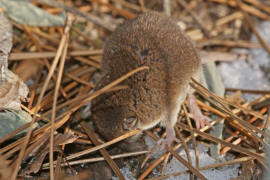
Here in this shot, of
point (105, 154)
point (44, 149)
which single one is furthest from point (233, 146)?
point (44, 149)

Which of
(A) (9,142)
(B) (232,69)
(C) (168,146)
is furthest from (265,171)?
(A) (9,142)

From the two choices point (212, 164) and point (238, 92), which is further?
point (238, 92)

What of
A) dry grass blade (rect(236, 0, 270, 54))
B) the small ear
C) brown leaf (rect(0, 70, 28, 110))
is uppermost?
dry grass blade (rect(236, 0, 270, 54))

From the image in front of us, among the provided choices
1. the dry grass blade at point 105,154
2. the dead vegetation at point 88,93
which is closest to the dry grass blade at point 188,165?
the dead vegetation at point 88,93

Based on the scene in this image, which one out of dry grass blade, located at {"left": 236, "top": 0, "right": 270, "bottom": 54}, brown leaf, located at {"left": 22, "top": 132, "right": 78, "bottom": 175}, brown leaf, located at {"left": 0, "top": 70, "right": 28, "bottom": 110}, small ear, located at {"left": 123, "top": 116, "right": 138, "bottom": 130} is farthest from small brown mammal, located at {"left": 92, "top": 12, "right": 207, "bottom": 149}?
dry grass blade, located at {"left": 236, "top": 0, "right": 270, "bottom": 54}

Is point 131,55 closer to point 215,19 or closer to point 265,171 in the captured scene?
point 265,171

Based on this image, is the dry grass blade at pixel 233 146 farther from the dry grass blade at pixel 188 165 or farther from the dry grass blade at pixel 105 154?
the dry grass blade at pixel 105 154

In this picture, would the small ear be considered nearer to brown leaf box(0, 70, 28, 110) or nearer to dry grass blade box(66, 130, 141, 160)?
dry grass blade box(66, 130, 141, 160)

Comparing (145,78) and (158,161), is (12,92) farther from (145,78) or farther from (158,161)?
(158,161)
